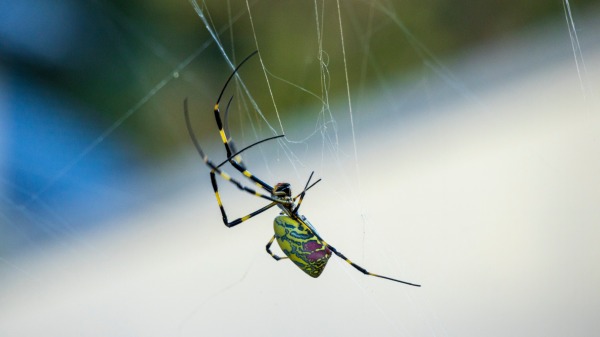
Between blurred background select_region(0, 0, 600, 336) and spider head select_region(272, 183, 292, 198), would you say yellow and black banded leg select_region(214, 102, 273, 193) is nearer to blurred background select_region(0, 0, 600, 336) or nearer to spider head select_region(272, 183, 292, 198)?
spider head select_region(272, 183, 292, 198)

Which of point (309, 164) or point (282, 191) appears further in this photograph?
point (309, 164)

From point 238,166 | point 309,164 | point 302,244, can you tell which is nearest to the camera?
point 302,244

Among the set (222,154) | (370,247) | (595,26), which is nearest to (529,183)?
(370,247)

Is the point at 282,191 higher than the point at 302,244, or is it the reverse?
the point at 282,191

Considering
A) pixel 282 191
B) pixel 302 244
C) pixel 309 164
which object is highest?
pixel 309 164

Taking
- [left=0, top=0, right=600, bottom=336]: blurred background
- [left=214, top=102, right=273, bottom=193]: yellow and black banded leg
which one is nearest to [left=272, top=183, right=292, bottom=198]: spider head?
[left=214, top=102, right=273, bottom=193]: yellow and black banded leg

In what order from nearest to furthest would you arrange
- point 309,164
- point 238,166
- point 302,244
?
point 302,244
point 238,166
point 309,164

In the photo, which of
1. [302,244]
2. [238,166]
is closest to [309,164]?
[238,166]

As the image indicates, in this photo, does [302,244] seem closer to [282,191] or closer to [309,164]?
[282,191]
